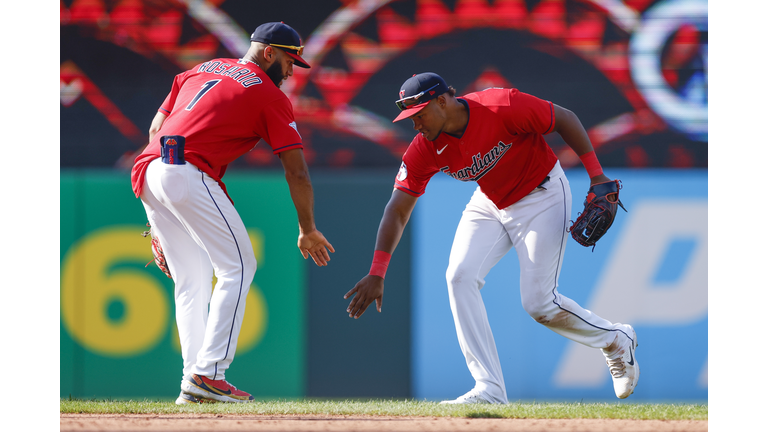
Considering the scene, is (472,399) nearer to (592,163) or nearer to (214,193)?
(592,163)

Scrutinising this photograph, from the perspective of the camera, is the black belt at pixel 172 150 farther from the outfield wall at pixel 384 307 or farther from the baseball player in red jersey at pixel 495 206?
the outfield wall at pixel 384 307

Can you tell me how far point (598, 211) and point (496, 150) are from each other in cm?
55

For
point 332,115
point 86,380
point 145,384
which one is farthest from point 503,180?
point 86,380

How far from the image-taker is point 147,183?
285 centimetres

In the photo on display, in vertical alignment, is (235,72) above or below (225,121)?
above

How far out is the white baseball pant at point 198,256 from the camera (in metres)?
2.80

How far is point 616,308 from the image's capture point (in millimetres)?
4230

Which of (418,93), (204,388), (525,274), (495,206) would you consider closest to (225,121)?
(418,93)

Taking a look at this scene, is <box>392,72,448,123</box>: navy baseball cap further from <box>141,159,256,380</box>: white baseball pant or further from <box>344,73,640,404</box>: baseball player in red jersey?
<box>141,159,256,380</box>: white baseball pant

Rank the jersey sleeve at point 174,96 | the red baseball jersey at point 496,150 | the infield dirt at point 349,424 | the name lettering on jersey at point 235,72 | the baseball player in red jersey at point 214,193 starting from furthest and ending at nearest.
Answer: the jersey sleeve at point 174,96, the red baseball jersey at point 496,150, the name lettering on jersey at point 235,72, the baseball player in red jersey at point 214,193, the infield dirt at point 349,424

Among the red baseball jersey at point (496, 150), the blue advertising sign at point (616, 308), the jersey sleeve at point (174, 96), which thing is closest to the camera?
the red baseball jersey at point (496, 150)

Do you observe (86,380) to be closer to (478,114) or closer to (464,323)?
(464,323)

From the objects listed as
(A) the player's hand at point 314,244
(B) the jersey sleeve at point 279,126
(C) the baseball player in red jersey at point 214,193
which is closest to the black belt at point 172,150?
(C) the baseball player in red jersey at point 214,193

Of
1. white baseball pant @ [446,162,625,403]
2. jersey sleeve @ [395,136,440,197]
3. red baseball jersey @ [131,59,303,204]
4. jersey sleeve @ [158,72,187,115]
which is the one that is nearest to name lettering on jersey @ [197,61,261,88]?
red baseball jersey @ [131,59,303,204]
